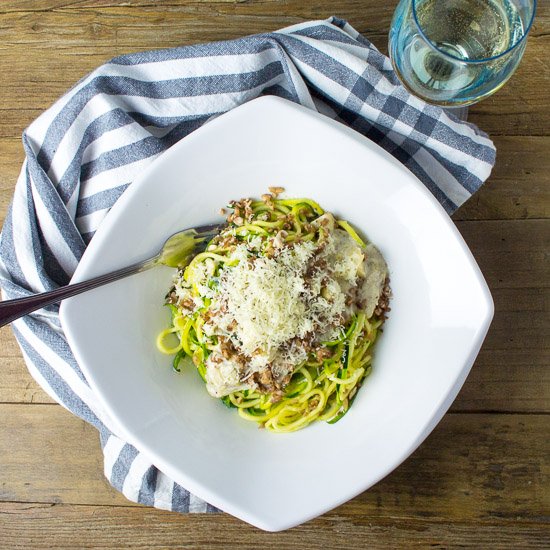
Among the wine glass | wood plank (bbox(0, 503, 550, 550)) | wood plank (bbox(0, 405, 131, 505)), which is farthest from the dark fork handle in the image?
the wine glass

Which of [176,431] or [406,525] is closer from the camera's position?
[176,431]

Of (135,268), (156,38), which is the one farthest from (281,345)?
(156,38)

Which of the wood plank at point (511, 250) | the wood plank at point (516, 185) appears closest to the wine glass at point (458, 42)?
the wood plank at point (516, 185)

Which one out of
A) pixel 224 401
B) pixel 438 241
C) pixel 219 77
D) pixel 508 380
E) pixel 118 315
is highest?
pixel 219 77

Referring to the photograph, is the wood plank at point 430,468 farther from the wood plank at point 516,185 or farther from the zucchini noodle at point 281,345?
the wood plank at point 516,185

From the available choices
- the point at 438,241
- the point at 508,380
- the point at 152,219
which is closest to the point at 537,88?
the point at 438,241

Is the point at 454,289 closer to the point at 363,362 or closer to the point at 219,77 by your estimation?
the point at 363,362

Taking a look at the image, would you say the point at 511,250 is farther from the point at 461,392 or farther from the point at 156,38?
the point at 156,38
